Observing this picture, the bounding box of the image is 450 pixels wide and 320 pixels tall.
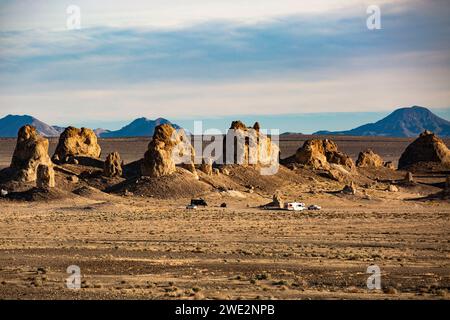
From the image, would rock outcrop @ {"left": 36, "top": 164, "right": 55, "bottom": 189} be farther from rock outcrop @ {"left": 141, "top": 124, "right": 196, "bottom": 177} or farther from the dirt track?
rock outcrop @ {"left": 141, "top": 124, "right": 196, "bottom": 177}

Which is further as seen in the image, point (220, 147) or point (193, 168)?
point (220, 147)

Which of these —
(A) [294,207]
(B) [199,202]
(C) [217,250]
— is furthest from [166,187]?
(C) [217,250]

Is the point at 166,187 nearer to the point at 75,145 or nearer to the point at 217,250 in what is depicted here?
the point at 75,145

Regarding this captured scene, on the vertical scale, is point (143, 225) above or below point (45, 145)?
below

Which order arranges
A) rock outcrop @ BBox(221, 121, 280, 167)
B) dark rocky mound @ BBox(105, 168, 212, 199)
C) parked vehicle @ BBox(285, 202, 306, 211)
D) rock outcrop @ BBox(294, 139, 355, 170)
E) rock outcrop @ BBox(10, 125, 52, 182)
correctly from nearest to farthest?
→ parked vehicle @ BBox(285, 202, 306, 211)
rock outcrop @ BBox(10, 125, 52, 182)
dark rocky mound @ BBox(105, 168, 212, 199)
rock outcrop @ BBox(221, 121, 280, 167)
rock outcrop @ BBox(294, 139, 355, 170)

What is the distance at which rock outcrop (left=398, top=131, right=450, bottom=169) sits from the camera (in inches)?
4899

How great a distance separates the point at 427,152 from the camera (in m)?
126

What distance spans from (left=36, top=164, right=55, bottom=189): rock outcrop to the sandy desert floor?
3130 millimetres

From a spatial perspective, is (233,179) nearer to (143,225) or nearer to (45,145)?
(45,145)

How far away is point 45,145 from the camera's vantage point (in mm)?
85500

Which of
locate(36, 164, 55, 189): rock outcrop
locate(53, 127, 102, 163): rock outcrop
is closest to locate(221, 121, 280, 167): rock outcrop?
locate(53, 127, 102, 163): rock outcrop
